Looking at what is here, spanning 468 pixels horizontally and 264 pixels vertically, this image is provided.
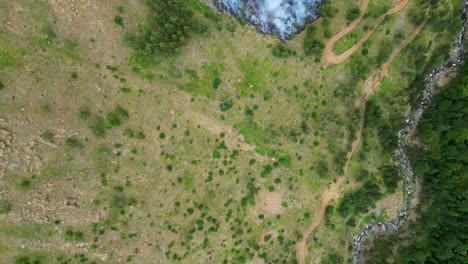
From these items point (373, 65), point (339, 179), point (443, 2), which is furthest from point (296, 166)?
point (443, 2)

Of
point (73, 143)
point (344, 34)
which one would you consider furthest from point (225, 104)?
point (73, 143)

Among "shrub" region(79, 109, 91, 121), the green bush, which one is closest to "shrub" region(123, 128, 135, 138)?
"shrub" region(79, 109, 91, 121)

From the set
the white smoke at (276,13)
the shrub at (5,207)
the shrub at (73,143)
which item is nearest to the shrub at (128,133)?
the shrub at (73,143)

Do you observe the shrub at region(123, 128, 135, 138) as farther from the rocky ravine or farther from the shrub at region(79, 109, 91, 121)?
the rocky ravine

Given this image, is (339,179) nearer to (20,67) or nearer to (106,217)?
(106,217)

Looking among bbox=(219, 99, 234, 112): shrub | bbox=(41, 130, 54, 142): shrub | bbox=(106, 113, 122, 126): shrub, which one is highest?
bbox=(219, 99, 234, 112): shrub

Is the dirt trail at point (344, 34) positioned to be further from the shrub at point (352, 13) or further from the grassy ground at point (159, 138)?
the grassy ground at point (159, 138)
